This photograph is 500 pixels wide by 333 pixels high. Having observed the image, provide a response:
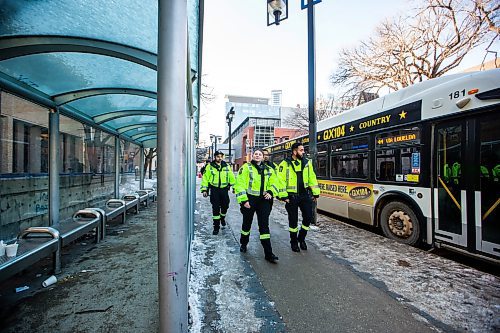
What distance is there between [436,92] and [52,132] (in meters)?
6.97

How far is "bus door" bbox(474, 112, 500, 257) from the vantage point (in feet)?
12.3

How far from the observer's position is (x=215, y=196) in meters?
6.04

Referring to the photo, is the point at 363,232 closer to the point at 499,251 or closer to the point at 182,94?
the point at 499,251

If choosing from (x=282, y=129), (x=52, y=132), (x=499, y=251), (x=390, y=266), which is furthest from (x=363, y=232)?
(x=282, y=129)

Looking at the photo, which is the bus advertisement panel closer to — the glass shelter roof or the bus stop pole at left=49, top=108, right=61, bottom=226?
the glass shelter roof

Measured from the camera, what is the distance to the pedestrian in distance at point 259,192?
4242 millimetres

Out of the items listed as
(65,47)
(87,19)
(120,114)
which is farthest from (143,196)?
(87,19)

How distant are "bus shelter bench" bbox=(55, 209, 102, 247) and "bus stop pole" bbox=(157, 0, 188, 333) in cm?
305

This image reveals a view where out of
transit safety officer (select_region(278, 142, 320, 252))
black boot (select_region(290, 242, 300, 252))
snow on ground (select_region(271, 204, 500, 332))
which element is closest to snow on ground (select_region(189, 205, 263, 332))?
black boot (select_region(290, 242, 300, 252))

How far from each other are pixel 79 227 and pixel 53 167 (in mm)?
1270

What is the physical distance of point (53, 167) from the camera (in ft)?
15.4

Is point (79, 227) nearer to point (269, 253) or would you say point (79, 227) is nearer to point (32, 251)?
point (32, 251)

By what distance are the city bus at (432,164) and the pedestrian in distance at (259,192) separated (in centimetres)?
280

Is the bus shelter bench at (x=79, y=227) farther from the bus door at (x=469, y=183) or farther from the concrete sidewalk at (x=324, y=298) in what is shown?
the bus door at (x=469, y=183)
